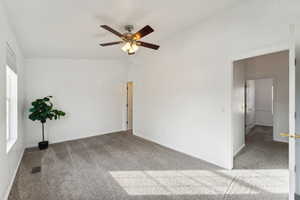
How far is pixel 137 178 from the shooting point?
2.60 m

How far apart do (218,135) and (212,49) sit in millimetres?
1796

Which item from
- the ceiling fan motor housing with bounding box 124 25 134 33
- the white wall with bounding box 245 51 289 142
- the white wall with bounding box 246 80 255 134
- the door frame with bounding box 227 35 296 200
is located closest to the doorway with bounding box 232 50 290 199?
the white wall with bounding box 245 51 289 142

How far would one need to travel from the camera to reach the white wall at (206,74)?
2402mm

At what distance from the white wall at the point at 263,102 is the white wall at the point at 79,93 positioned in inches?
254

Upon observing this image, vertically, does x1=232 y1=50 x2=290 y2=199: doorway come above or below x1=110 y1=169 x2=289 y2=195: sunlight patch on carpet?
above

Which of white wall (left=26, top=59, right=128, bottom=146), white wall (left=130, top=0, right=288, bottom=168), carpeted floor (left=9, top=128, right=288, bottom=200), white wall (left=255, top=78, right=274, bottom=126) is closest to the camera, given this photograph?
carpeted floor (left=9, top=128, right=288, bottom=200)

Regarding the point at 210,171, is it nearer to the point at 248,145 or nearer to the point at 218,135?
the point at 218,135

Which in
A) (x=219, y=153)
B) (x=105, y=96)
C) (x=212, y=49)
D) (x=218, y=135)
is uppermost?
(x=212, y=49)

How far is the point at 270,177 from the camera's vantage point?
2.57 meters

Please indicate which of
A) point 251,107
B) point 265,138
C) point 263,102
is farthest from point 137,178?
Answer: point 263,102

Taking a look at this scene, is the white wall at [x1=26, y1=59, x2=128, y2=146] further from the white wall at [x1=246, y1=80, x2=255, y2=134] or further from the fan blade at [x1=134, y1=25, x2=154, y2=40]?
the white wall at [x1=246, y1=80, x2=255, y2=134]

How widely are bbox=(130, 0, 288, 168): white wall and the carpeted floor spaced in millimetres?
529

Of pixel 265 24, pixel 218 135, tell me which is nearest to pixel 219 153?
pixel 218 135

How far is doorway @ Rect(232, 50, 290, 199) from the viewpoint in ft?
8.12
